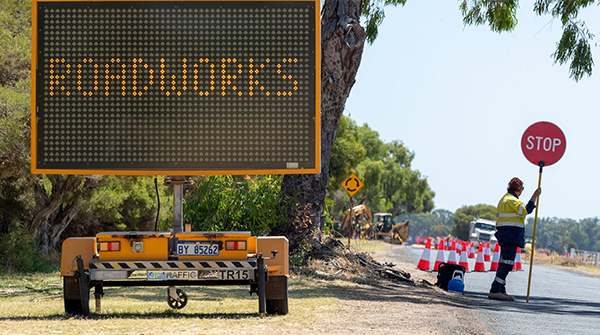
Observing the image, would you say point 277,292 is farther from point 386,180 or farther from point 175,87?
point 386,180

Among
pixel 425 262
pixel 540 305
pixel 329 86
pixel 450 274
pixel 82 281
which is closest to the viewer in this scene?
pixel 82 281

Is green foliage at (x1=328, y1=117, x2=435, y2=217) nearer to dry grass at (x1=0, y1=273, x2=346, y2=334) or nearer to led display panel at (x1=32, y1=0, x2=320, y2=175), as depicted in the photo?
dry grass at (x1=0, y1=273, x2=346, y2=334)

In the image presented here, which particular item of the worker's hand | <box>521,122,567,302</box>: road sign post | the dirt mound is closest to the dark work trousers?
the worker's hand

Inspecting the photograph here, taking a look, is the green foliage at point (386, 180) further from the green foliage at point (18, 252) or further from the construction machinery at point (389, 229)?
the green foliage at point (18, 252)

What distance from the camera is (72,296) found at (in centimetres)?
724

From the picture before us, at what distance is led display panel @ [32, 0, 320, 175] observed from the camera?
649 centimetres

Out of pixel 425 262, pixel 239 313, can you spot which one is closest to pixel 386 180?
pixel 425 262

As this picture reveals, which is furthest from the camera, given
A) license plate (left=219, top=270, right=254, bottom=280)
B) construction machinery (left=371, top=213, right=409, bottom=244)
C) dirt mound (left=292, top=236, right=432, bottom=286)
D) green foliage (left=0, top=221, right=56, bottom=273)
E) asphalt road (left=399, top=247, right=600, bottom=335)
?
construction machinery (left=371, top=213, right=409, bottom=244)

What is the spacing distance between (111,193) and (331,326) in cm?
1160

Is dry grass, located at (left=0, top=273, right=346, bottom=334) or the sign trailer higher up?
the sign trailer

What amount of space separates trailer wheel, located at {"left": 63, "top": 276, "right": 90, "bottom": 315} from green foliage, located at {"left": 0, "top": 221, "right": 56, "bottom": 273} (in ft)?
29.2

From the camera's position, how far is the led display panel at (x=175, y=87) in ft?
21.3

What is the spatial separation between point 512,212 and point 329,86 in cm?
456

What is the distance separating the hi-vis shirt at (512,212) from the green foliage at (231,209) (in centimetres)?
453
